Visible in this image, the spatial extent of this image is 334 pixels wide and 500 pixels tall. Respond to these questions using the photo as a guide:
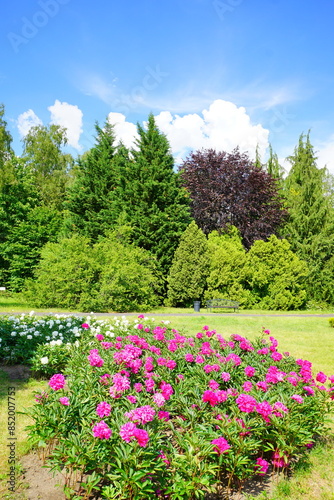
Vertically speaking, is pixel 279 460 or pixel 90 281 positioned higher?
pixel 90 281

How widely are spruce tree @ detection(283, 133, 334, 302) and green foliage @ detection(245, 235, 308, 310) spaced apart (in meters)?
2.49

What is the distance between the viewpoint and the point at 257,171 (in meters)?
19.2

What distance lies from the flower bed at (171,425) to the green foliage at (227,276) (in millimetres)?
12075

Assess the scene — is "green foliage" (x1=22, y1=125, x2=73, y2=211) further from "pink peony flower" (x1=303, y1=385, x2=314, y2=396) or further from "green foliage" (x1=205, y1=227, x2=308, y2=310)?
"pink peony flower" (x1=303, y1=385, x2=314, y2=396)

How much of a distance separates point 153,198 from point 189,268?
160 inches

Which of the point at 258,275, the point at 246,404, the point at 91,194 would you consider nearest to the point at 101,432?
the point at 246,404

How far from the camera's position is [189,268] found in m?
16.0

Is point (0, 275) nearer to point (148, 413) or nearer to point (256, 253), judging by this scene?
point (256, 253)

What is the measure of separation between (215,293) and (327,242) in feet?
26.6

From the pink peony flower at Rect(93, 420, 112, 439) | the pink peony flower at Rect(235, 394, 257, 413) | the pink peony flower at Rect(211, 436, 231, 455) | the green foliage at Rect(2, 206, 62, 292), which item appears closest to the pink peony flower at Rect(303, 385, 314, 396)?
the pink peony flower at Rect(235, 394, 257, 413)

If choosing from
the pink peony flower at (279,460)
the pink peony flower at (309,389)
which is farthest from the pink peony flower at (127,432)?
the pink peony flower at (309,389)

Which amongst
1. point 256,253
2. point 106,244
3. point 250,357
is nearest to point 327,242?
point 256,253

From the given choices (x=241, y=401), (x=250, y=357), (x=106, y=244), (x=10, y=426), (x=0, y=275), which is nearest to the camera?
(x=241, y=401)

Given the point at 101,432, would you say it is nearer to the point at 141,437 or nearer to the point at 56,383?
the point at 141,437
